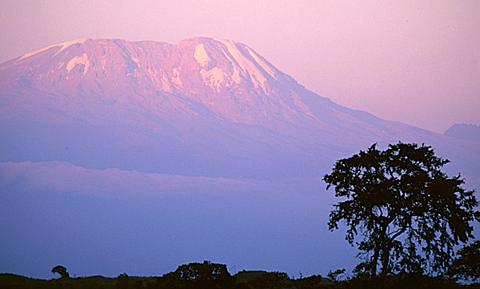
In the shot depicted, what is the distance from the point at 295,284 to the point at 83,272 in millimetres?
98491

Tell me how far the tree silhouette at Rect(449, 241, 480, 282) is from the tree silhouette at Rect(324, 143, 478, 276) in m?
0.50

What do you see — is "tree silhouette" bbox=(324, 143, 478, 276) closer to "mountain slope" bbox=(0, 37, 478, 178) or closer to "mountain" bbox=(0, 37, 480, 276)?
"mountain" bbox=(0, 37, 480, 276)

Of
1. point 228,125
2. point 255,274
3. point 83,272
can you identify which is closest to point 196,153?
point 228,125

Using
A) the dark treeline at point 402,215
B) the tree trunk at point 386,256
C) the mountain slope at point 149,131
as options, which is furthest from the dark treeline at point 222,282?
the mountain slope at point 149,131

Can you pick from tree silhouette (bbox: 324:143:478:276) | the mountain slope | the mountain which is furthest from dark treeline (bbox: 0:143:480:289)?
the mountain slope

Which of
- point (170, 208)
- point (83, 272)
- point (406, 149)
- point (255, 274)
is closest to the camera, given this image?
point (406, 149)

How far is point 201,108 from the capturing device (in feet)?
641

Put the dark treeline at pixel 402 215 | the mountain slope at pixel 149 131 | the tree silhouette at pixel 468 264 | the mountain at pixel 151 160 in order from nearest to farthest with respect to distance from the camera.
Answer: the dark treeline at pixel 402 215, the tree silhouette at pixel 468 264, the mountain at pixel 151 160, the mountain slope at pixel 149 131

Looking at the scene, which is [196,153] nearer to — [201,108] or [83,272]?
[201,108]

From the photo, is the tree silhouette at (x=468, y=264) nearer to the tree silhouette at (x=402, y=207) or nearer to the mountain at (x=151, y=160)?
the tree silhouette at (x=402, y=207)

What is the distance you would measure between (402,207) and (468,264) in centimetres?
378

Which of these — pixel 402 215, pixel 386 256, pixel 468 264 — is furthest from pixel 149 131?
pixel 468 264

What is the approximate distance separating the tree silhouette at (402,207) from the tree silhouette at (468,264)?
503 millimetres

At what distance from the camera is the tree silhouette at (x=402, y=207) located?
35.2 metres
